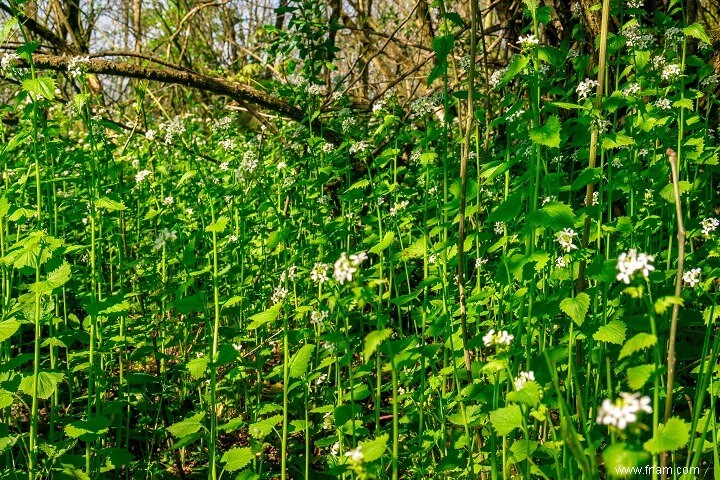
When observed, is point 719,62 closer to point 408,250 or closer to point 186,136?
point 408,250

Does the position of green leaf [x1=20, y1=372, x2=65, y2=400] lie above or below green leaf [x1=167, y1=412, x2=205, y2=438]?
above

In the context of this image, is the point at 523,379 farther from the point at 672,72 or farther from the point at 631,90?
the point at 672,72

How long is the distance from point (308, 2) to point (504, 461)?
3.49 m

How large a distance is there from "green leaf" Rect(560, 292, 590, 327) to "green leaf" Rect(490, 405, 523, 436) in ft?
1.08

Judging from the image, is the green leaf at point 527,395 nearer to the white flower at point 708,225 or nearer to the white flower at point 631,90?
the white flower at point 708,225

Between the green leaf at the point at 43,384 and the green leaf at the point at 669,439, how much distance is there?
1810 millimetres

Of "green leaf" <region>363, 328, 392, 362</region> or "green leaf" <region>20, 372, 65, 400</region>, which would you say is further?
"green leaf" <region>20, 372, 65, 400</region>

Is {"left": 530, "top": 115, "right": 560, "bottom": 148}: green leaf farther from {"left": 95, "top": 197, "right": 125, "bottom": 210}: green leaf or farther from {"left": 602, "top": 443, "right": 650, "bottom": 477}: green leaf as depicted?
{"left": 95, "top": 197, "right": 125, "bottom": 210}: green leaf

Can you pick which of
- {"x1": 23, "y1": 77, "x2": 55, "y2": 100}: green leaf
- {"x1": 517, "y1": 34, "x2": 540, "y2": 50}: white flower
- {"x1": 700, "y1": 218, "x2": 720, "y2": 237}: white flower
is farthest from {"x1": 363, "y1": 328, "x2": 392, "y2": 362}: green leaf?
{"x1": 700, "y1": 218, "x2": 720, "y2": 237}: white flower

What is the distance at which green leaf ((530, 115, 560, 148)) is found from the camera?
183 cm

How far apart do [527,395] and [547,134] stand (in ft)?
2.56

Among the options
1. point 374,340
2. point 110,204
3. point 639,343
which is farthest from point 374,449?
point 110,204

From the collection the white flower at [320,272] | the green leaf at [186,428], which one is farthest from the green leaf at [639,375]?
the green leaf at [186,428]

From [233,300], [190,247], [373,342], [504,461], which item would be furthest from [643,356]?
[190,247]
